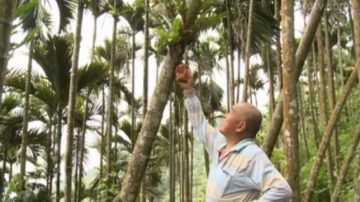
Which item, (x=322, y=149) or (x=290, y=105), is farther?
(x=322, y=149)

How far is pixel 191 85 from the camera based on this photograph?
3191 millimetres

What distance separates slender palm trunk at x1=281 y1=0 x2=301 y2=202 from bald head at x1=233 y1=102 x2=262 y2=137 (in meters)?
2.57

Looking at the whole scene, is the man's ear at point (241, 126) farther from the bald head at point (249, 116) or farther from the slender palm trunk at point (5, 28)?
the slender palm trunk at point (5, 28)

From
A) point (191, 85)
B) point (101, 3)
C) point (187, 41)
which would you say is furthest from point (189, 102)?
point (101, 3)

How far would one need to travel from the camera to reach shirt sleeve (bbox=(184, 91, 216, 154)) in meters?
2.95

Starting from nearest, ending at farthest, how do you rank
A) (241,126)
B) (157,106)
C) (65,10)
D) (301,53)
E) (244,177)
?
(244,177)
(241,126)
(157,106)
(301,53)
(65,10)

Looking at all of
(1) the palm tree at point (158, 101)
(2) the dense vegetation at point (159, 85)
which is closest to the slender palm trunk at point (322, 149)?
(2) the dense vegetation at point (159, 85)

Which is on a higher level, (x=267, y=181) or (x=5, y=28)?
(x=5, y=28)

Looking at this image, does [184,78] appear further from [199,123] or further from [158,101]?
[158,101]

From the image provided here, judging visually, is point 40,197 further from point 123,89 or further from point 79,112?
point 123,89

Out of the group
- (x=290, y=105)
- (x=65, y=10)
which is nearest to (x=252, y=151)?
(x=290, y=105)

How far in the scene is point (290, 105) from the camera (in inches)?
201

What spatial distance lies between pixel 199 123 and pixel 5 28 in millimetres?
1240

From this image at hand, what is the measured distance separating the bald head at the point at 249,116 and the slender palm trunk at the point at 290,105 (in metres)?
2.57
